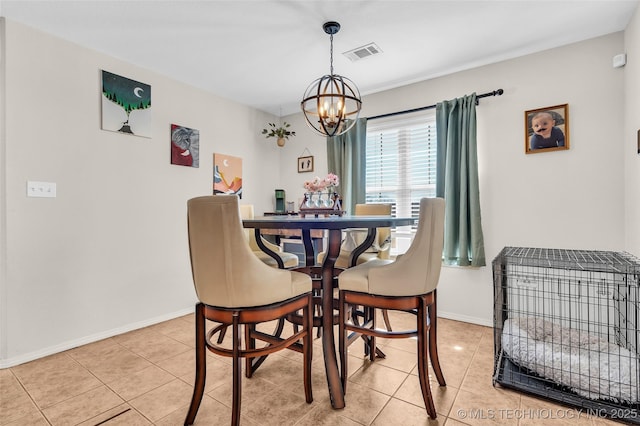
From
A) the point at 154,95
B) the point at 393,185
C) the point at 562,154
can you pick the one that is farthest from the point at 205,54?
the point at 562,154

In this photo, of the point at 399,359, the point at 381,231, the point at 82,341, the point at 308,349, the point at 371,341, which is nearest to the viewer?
the point at 308,349

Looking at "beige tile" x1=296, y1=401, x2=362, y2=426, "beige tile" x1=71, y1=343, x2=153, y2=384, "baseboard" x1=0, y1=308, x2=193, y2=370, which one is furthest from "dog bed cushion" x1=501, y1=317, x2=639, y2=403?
"baseboard" x1=0, y1=308, x2=193, y2=370

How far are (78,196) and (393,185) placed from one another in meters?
3.00

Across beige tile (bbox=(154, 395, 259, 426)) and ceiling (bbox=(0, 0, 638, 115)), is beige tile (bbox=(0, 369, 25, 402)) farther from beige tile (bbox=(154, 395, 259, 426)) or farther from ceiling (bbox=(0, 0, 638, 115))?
ceiling (bbox=(0, 0, 638, 115))

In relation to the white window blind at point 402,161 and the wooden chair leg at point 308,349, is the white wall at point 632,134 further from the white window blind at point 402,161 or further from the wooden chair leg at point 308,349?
the wooden chair leg at point 308,349

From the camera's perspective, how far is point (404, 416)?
161 cm

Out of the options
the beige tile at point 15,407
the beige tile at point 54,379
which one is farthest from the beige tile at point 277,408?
the beige tile at point 15,407

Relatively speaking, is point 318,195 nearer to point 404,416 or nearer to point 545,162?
point 404,416

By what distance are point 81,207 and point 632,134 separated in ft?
13.8

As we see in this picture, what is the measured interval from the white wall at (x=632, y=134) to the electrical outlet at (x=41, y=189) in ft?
13.7

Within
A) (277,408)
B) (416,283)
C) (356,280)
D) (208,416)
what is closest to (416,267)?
(416,283)

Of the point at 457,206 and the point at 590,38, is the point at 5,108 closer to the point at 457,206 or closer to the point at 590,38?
the point at 457,206

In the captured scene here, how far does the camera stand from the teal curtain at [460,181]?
9.63 feet

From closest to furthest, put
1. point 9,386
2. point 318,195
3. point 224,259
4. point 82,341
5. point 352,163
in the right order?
point 224,259 < point 9,386 < point 318,195 < point 82,341 < point 352,163
